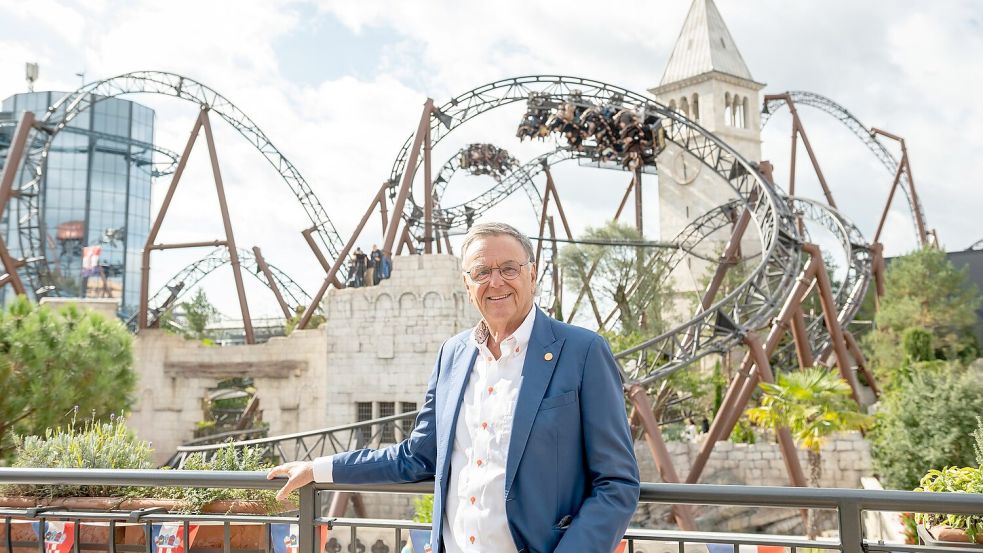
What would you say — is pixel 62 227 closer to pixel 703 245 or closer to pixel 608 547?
pixel 703 245

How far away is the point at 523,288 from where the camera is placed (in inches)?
108

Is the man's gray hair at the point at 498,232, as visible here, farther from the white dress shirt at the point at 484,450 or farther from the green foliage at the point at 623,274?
the green foliage at the point at 623,274

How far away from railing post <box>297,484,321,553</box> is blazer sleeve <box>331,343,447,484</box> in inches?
11.2

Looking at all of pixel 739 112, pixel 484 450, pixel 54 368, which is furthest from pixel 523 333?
pixel 739 112

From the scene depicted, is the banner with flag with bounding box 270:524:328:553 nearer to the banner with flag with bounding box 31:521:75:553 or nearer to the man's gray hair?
the banner with flag with bounding box 31:521:75:553

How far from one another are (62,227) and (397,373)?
165 ft

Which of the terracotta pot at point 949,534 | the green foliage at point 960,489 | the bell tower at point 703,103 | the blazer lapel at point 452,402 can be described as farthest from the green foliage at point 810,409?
the bell tower at point 703,103

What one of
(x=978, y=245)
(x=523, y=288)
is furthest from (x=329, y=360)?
(x=978, y=245)

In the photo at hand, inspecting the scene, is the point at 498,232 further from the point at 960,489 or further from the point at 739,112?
the point at 739,112

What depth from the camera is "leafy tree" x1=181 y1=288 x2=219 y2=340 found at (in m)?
39.9

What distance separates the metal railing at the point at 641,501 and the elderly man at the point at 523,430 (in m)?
0.39

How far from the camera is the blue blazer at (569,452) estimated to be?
8.05ft

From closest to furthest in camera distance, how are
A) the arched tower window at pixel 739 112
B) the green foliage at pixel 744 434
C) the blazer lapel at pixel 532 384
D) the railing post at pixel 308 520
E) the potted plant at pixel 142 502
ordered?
the blazer lapel at pixel 532 384
the railing post at pixel 308 520
the potted plant at pixel 142 502
the green foliage at pixel 744 434
the arched tower window at pixel 739 112

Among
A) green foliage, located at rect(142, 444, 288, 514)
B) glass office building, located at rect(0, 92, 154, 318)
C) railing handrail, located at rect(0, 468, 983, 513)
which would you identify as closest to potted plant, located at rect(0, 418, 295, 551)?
green foliage, located at rect(142, 444, 288, 514)
